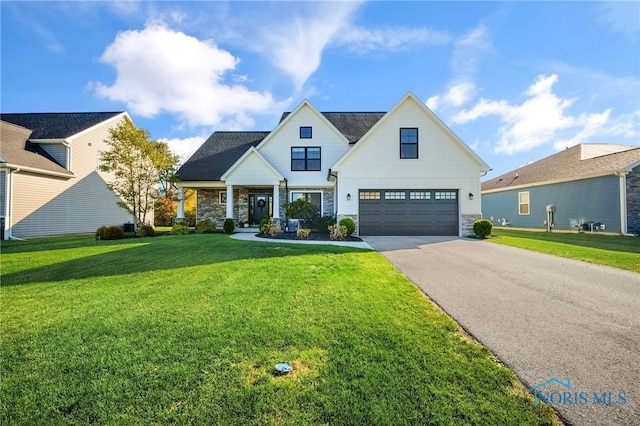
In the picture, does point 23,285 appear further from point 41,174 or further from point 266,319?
point 41,174

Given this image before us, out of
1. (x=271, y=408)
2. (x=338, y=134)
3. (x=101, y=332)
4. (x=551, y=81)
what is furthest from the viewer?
(x=338, y=134)

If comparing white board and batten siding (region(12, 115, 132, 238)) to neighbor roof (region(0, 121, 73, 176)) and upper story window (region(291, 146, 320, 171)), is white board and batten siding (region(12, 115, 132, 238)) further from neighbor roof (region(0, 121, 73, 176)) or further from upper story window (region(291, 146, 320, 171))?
upper story window (region(291, 146, 320, 171))

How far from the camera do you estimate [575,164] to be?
1870 centimetres

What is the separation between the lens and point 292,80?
1508 cm

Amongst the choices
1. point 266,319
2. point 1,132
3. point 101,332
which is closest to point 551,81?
point 266,319

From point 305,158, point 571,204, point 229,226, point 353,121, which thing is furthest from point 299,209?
point 571,204

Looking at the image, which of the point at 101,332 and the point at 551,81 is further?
the point at 551,81

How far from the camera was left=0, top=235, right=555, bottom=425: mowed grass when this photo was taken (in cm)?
214

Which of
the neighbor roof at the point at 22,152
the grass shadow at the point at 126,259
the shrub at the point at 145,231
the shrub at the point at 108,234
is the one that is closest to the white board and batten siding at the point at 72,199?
the neighbor roof at the point at 22,152

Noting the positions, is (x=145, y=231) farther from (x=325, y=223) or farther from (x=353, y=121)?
(x=353, y=121)

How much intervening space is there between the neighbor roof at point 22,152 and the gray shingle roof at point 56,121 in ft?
2.17

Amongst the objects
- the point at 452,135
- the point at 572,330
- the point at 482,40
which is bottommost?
the point at 572,330

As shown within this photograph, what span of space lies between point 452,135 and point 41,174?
22397 mm

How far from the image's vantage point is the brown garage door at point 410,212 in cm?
1486
